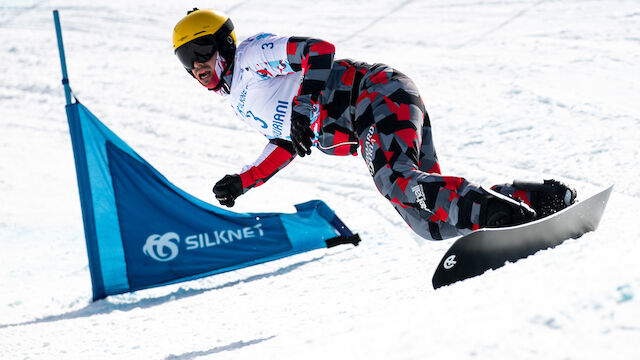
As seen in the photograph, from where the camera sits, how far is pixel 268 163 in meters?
3.35

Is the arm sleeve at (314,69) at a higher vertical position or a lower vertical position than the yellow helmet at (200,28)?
lower

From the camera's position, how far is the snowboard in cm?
212

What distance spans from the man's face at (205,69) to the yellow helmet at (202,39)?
19 mm

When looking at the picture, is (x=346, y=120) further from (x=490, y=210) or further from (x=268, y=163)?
(x=490, y=210)

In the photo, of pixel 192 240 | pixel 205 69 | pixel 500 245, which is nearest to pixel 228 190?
pixel 205 69

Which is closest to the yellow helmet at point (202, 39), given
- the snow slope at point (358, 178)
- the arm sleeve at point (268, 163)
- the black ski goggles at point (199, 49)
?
the black ski goggles at point (199, 49)

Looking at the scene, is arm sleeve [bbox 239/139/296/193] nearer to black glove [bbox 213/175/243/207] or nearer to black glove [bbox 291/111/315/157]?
black glove [bbox 213/175/243/207]

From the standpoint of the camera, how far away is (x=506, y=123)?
6.19 m

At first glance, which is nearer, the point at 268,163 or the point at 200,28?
the point at 200,28

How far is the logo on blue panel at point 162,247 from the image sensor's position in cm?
439

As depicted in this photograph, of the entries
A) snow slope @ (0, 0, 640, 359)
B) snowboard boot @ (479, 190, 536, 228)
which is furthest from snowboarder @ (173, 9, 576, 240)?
snow slope @ (0, 0, 640, 359)

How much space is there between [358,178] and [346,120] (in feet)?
10.3

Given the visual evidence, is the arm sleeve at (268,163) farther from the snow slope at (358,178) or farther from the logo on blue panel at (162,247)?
the logo on blue panel at (162,247)

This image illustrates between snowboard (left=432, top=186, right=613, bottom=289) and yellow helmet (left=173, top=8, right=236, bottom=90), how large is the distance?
159 centimetres
